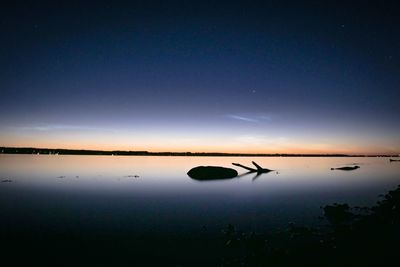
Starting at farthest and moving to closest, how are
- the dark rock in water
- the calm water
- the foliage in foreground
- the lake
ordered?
the dark rock in water → the calm water → the lake → the foliage in foreground

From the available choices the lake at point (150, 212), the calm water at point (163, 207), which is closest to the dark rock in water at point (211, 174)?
the calm water at point (163, 207)

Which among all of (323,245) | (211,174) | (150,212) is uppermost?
(211,174)

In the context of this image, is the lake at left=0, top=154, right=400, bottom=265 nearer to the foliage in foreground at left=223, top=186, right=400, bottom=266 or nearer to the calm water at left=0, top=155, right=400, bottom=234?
the calm water at left=0, top=155, right=400, bottom=234

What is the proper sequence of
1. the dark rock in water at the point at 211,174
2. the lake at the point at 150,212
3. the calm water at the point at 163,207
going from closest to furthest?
the lake at the point at 150,212
the calm water at the point at 163,207
the dark rock in water at the point at 211,174

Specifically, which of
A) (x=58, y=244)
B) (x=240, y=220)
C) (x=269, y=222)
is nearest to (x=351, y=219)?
(x=269, y=222)

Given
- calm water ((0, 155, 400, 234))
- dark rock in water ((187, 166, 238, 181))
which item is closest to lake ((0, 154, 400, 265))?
calm water ((0, 155, 400, 234))

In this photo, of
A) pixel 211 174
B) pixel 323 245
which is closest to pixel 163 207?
pixel 323 245

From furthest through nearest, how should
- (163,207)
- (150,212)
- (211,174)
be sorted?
(211,174) → (163,207) → (150,212)

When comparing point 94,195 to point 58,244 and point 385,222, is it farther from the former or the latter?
point 385,222

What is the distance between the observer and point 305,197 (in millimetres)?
28234

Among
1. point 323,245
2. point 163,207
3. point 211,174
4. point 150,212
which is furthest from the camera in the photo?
point 211,174

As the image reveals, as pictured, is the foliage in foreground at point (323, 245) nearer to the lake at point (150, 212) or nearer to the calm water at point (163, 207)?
the lake at point (150, 212)

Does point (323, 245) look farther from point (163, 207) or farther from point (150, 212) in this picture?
point (163, 207)

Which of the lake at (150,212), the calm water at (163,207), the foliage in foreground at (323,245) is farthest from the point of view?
the calm water at (163,207)
